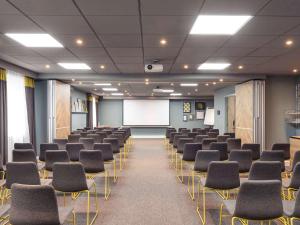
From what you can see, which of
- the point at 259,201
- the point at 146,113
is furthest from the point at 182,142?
the point at 146,113

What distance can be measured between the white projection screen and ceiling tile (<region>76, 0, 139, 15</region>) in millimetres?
18140

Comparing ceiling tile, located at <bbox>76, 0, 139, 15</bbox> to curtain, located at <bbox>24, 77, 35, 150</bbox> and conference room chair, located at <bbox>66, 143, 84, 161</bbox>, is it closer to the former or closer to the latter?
conference room chair, located at <bbox>66, 143, 84, 161</bbox>

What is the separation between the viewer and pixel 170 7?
432cm

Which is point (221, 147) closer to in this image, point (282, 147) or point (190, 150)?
point (190, 150)

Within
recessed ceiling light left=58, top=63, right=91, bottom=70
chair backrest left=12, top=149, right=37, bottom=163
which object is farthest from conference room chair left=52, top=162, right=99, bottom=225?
recessed ceiling light left=58, top=63, right=91, bottom=70

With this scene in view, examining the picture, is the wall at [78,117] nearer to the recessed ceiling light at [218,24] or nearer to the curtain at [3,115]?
the curtain at [3,115]

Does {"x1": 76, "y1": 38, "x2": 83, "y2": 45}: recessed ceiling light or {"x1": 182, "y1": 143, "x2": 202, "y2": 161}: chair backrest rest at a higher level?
{"x1": 76, "y1": 38, "x2": 83, "y2": 45}: recessed ceiling light

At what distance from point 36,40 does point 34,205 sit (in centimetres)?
421

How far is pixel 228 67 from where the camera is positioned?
9.98 metres

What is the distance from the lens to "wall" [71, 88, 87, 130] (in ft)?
54.6

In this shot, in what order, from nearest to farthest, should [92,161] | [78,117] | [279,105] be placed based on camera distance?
[92,161], [279,105], [78,117]

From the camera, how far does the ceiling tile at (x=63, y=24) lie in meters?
4.84

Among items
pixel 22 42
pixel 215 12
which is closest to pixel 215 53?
pixel 215 12

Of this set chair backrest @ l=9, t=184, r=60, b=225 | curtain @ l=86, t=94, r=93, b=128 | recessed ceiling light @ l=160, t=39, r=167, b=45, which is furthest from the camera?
curtain @ l=86, t=94, r=93, b=128
